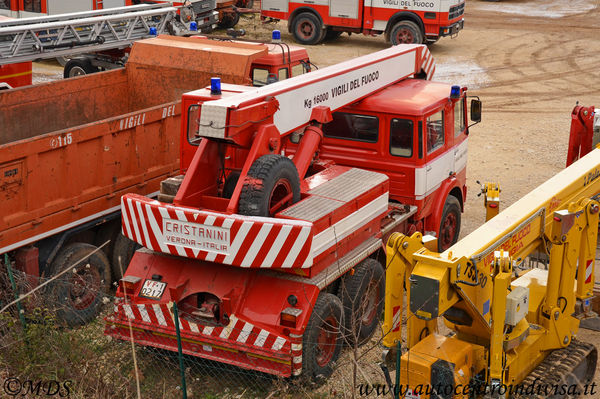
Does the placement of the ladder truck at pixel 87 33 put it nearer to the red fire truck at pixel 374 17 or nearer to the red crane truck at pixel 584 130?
the red fire truck at pixel 374 17

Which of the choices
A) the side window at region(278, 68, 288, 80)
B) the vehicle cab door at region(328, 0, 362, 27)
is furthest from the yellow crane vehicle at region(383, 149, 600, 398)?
the vehicle cab door at region(328, 0, 362, 27)

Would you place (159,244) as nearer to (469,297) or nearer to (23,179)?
(23,179)

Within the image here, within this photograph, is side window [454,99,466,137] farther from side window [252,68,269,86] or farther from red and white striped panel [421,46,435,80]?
side window [252,68,269,86]

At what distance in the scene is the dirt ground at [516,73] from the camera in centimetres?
1461

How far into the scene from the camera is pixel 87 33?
14930 mm

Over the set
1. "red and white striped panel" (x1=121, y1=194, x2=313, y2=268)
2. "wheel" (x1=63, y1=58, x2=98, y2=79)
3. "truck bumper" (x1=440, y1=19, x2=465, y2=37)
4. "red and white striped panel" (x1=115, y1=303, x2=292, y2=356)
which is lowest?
"red and white striped panel" (x1=115, y1=303, x2=292, y2=356)

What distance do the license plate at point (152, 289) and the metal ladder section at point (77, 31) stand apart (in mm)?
7087

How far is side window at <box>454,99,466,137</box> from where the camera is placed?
9.98m

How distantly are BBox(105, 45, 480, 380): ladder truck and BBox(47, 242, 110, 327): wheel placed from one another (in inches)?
38.9

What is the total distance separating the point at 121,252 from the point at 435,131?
3.87 metres

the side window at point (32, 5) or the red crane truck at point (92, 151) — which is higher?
the side window at point (32, 5)

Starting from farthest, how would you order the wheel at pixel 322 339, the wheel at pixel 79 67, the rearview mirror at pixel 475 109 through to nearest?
the wheel at pixel 79 67, the rearview mirror at pixel 475 109, the wheel at pixel 322 339

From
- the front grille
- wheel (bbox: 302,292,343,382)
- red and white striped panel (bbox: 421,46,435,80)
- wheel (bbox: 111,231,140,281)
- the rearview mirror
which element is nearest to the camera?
wheel (bbox: 302,292,343,382)

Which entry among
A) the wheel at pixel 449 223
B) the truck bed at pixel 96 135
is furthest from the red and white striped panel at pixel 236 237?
the wheel at pixel 449 223
